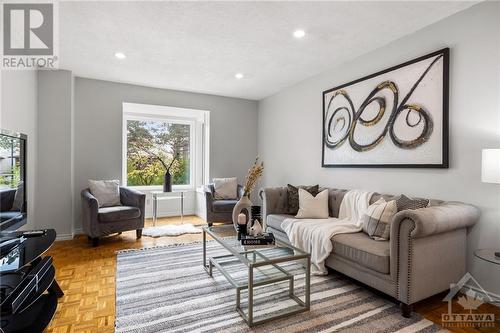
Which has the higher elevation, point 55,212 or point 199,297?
point 55,212

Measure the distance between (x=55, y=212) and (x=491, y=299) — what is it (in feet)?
16.4

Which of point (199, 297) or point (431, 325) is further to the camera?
point (199, 297)

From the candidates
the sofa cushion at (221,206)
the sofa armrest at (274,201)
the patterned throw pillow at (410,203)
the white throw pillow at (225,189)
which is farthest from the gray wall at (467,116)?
the white throw pillow at (225,189)

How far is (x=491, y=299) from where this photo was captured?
7.02 feet

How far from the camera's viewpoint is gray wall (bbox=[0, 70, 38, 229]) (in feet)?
8.79

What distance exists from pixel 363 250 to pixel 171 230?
9.99 ft

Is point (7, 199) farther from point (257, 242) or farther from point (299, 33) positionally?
point (299, 33)

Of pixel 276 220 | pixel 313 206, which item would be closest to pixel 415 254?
pixel 313 206

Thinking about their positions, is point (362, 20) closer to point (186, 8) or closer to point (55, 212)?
point (186, 8)

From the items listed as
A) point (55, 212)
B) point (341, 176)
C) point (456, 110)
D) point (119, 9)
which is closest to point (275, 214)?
point (341, 176)

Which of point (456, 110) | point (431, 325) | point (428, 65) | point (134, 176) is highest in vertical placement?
point (428, 65)

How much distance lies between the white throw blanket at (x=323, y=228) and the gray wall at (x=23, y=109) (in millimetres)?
2876

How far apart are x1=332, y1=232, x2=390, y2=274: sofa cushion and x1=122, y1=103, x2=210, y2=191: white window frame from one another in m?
3.41

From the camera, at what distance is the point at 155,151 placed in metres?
5.41
